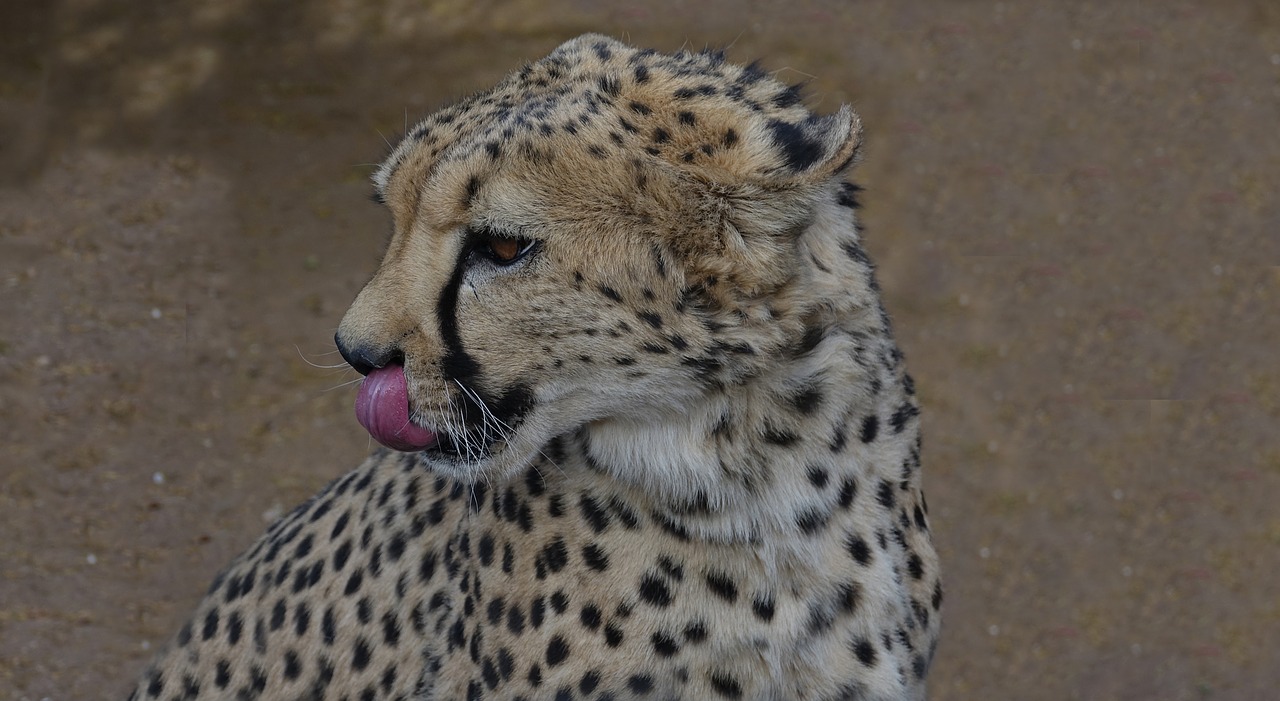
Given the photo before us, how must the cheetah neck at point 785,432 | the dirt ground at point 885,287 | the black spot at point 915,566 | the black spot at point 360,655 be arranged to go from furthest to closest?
1. the dirt ground at point 885,287
2. the black spot at point 360,655
3. the black spot at point 915,566
4. the cheetah neck at point 785,432

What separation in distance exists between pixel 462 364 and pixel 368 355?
11cm

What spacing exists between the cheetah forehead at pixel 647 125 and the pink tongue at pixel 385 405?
9.6 inches

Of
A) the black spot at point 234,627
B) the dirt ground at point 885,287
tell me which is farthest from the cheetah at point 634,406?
the dirt ground at point 885,287

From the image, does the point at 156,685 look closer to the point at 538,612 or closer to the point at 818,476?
the point at 538,612

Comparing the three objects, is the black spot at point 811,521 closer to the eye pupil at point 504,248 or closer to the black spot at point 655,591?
the black spot at point 655,591

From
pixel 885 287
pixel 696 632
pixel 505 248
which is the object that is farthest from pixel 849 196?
pixel 885 287

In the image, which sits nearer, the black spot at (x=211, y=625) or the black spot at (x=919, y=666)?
the black spot at (x=919, y=666)

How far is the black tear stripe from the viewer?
1.48 meters

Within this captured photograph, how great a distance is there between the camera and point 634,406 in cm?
155

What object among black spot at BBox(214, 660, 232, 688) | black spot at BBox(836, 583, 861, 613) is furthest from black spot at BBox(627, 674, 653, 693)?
black spot at BBox(214, 660, 232, 688)

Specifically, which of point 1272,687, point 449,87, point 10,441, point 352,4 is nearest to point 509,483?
point 10,441

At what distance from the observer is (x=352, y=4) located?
484 cm

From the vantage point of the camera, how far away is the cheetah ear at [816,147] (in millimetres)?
1418

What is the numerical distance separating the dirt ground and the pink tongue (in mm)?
2050
